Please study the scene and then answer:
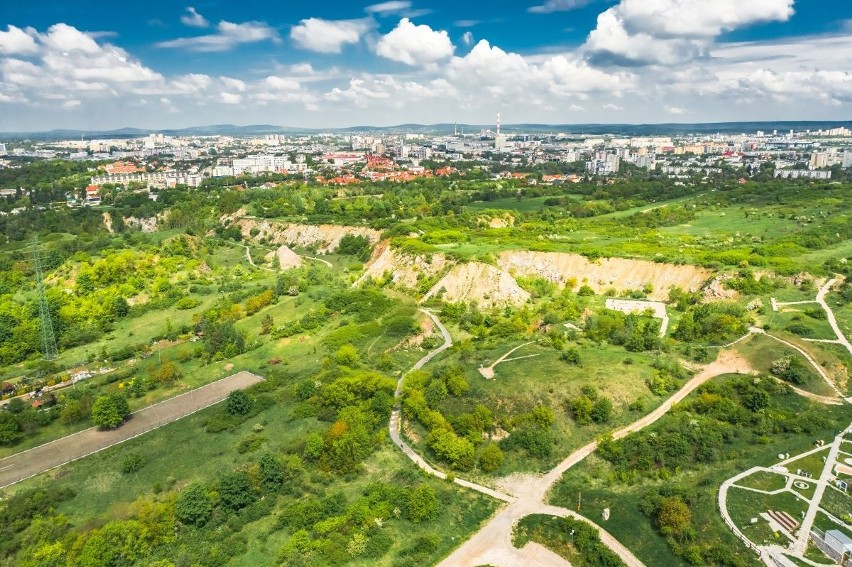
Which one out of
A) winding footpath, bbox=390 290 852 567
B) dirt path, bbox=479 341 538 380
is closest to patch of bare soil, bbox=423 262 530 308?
dirt path, bbox=479 341 538 380

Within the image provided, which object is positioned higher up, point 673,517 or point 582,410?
point 582,410

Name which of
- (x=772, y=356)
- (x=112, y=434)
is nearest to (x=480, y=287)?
(x=772, y=356)

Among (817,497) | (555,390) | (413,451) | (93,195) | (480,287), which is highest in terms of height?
(93,195)

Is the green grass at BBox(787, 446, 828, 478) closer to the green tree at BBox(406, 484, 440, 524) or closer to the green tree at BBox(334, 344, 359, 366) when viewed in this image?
the green tree at BBox(406, 484, 440, 524)

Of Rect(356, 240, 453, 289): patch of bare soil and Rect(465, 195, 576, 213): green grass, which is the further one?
Rect(465, 195, 576, 213): green grass

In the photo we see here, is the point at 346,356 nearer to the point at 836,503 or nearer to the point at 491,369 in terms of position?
the point at 491,369

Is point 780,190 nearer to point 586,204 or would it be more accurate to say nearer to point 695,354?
point 586,204
